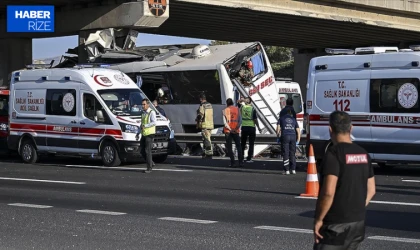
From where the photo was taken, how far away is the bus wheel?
20.7 meters

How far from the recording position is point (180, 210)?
1270 centimetres

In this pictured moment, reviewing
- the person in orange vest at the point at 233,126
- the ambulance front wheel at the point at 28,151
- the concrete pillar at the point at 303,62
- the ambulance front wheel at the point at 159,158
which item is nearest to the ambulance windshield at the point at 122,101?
the ambulance front wheel at the point at 159,158

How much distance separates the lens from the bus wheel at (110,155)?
2067 centimetres

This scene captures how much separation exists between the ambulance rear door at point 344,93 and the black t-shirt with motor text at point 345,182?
38.1ft

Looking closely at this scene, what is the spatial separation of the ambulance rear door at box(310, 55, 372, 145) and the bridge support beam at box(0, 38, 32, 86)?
2919cm

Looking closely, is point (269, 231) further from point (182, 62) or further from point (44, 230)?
point (182, 62)

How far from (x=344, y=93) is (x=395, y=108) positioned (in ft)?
3.54

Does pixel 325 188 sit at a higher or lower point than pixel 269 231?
higher

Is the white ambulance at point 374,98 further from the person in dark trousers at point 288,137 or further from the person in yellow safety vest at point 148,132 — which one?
the person in yellow safety vest at point 148,132

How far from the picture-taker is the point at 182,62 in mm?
27688

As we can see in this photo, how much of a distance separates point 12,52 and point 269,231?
35.9 metres

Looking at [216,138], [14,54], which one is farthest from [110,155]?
[14,54]

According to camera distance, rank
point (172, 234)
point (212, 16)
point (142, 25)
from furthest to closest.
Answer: point (212, 16) → point (142, 25) → point (172, 234)

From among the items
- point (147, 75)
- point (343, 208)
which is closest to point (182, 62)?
point (147, 75)
